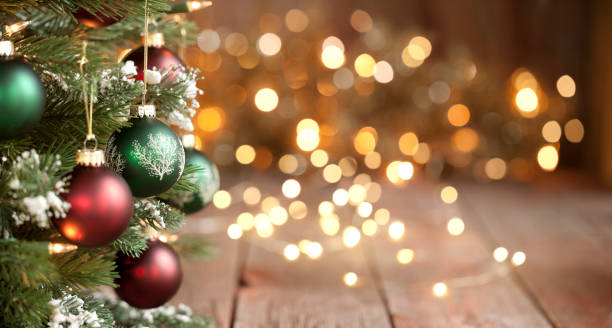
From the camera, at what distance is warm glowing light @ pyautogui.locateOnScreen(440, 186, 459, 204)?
2.28 meters

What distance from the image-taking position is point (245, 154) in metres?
2.68

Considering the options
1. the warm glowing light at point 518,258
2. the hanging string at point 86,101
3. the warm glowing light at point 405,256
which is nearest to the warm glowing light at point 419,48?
the warm glowing light at point 405,256

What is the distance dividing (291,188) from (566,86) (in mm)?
1284

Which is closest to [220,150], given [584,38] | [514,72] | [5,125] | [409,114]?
[409,114]

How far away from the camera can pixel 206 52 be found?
2.63m

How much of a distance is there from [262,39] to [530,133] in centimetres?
111

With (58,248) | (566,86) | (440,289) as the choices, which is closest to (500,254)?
Answer: (440,289)

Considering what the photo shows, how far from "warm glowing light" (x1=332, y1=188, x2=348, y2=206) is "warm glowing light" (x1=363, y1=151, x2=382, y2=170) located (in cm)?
36

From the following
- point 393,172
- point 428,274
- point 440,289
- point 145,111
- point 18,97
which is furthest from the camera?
point 393,172

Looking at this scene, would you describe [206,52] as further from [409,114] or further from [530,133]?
[530,133]

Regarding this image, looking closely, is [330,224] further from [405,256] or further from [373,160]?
[373,160]

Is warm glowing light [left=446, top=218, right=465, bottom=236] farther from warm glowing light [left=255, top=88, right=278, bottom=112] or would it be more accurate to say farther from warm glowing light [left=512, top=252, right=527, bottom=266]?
warm glowing light [left=255, top=88, right=278, bottom=112]

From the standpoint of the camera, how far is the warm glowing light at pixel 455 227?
187cm

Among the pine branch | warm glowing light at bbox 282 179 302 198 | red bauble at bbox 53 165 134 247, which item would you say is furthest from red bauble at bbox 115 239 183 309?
warm glowing light at bbox 282 179 302 198
